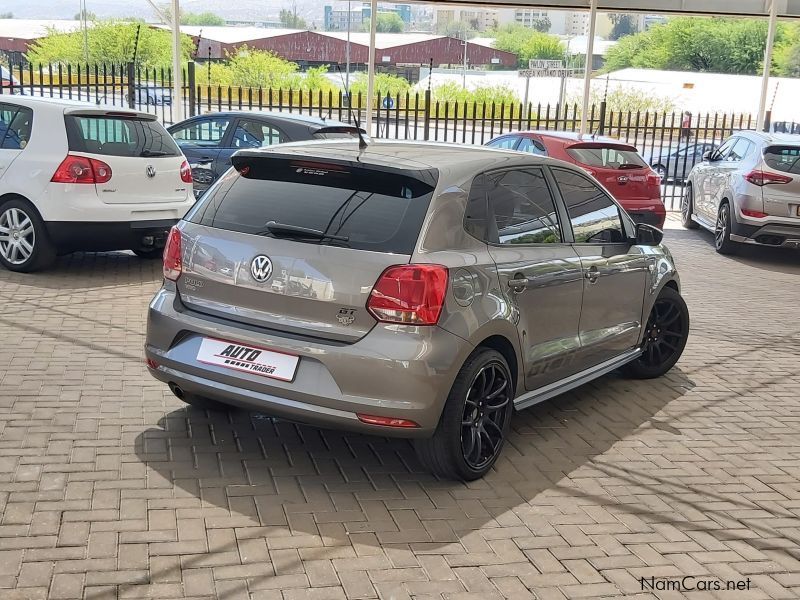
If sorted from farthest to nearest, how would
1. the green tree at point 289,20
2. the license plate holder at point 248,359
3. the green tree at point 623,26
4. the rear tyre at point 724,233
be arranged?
the green tree at point 623,26
the green tree at point 289,20
the rear tyre at point 724,233
the license plate holder at point 248,359

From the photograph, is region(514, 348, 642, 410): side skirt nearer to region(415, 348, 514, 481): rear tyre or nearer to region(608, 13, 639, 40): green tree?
region(415, 348, 514, 481): rear tyre

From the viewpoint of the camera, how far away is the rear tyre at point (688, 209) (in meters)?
16.1

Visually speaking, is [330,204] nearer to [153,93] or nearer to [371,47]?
[371,47]

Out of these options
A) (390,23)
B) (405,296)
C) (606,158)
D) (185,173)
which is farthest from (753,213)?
(390,23)

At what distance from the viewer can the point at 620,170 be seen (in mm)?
12789

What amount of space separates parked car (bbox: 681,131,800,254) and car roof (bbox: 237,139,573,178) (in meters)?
8.26

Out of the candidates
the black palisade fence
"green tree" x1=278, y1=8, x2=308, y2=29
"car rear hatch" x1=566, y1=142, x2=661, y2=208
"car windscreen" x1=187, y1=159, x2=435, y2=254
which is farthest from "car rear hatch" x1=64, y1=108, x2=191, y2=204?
"green tree" x1=278, y1=8, x2=308, y2=29

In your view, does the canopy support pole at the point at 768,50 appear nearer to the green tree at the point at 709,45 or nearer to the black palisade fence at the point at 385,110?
the black palisade fence at the point at 385,110

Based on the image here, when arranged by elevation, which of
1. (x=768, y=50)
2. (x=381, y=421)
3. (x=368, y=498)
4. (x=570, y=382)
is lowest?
(x=368, y=498)

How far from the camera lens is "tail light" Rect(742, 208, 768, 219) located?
1277cm

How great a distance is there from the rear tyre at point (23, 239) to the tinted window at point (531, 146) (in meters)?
6.65

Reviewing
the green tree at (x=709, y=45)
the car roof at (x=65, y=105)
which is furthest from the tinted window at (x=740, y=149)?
the green tree at (x=709, y=45)

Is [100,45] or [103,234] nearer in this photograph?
[103,234]

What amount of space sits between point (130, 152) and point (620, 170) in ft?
21.7
